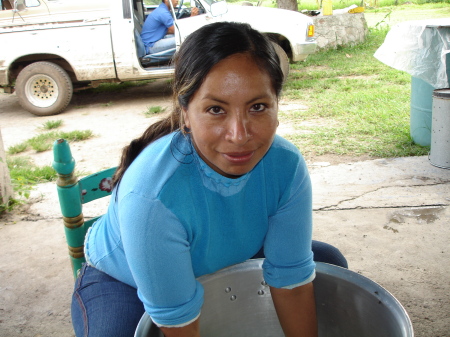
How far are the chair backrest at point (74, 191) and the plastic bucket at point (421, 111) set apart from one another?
3.04 meters

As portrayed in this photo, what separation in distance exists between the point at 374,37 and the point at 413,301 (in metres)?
8.15

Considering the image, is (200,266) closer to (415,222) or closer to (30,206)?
A: (415,222)

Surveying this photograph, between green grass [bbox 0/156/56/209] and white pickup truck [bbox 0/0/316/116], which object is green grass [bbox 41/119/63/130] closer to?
white pickup truck [bbox 0/0/316/116]

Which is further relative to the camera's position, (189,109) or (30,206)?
(30,206)

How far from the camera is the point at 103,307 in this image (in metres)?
1.25

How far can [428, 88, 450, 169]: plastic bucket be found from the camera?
3.33m

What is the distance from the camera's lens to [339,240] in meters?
2.56

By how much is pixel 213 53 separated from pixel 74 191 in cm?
66

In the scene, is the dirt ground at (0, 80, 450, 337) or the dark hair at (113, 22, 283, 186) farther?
the dirt ground at (0, 80, 450, 337)

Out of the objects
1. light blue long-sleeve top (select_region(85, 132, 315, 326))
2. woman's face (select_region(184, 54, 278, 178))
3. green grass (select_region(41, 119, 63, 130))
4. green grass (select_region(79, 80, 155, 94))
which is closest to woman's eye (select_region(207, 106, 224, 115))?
woman's face (select_region(184, 54, 278, 178))

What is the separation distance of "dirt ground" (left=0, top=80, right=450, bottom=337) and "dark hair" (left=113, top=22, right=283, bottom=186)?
4.39 feet

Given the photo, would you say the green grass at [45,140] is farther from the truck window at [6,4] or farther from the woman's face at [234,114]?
the woman's face at [234,114]

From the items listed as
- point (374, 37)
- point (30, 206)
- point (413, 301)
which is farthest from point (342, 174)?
point (374, 37)

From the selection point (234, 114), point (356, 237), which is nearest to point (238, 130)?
point (234, 114)
